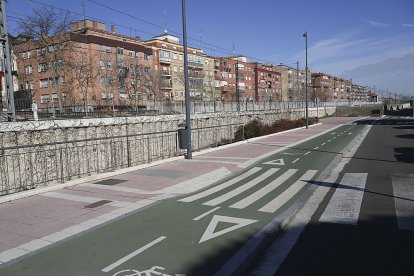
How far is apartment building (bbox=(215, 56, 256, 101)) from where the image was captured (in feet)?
295

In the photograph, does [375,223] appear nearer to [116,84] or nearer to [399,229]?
[399,229]

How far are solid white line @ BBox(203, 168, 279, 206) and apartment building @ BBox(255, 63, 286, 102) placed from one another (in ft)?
309

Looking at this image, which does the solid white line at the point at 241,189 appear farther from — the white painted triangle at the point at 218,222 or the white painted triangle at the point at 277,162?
the white painted triangle at the point at 277,162

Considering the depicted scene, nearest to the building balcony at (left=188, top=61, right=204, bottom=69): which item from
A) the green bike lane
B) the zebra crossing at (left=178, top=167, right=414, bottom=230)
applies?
the zebra crossing at (left=178, top=167, right=414, bottom=230)

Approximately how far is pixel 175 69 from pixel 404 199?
7254 centimetres

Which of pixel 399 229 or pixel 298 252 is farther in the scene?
pixel 399 229

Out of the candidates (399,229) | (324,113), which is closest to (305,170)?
(399,229)

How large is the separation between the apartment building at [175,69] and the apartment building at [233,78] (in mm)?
6371

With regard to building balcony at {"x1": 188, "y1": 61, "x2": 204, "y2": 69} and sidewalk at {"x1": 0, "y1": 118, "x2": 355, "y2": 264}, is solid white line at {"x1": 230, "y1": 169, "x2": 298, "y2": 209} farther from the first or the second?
building balcony at {"x1": 188, "y1": 61, "x2": 204, "y2": 69}

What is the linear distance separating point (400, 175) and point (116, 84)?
48.0m

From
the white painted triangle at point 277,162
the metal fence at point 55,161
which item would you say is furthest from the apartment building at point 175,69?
the white painted triangle at point 277,162

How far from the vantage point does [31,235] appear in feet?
20.1

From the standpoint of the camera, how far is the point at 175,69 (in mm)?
77875

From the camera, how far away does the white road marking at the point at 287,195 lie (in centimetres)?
768
